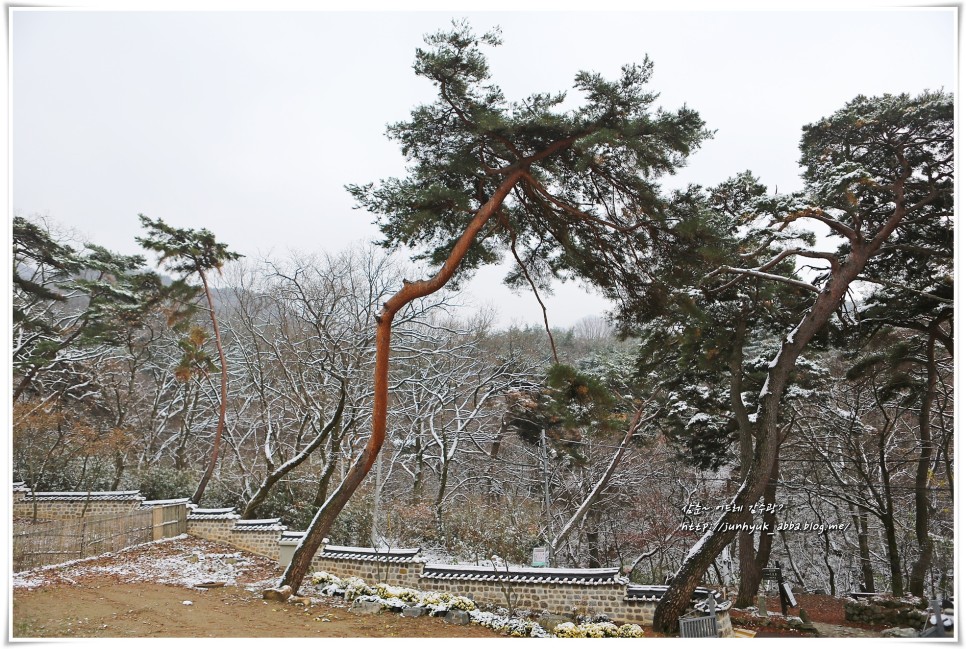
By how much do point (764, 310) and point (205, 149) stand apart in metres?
6.20

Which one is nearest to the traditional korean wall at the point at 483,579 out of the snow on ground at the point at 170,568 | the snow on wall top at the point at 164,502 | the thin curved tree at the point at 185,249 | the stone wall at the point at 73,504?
the snow on ground at the point at 170,568

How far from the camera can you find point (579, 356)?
10945 millimetres

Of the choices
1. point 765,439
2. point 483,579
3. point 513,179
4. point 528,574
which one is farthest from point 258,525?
point 765,439

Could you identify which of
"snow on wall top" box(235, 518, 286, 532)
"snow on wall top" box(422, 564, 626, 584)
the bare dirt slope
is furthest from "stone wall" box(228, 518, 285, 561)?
"snow on wall top" box(422, 564, 626, 584)

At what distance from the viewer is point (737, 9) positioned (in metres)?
4.25

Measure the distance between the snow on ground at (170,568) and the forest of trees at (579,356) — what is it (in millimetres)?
1018

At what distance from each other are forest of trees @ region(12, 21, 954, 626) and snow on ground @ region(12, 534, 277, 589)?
102cm

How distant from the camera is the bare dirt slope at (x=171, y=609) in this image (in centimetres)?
428

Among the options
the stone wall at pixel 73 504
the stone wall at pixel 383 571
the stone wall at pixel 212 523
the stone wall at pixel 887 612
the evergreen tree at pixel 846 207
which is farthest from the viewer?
the stone wall at pixel 73 504

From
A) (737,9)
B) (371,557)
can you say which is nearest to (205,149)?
(371,557)

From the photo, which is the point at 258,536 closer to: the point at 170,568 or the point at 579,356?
the point at 170,568

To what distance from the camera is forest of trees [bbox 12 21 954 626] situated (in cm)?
505

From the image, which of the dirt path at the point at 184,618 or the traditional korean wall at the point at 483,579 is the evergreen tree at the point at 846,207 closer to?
the traditional korean wall at the point at 483,579

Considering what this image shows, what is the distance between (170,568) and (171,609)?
2360mm
